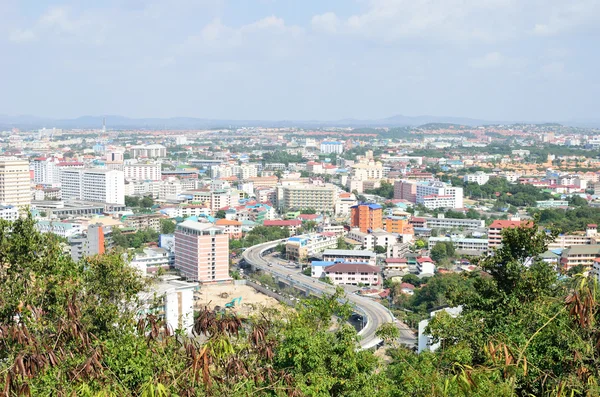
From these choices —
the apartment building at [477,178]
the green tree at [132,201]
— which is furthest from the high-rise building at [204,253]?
the apartment building at [477,178]

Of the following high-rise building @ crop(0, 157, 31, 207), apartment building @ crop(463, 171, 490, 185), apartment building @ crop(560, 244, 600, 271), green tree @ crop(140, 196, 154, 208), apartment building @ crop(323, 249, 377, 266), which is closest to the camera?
apartment building @ crop(560, 244, 600, 271)

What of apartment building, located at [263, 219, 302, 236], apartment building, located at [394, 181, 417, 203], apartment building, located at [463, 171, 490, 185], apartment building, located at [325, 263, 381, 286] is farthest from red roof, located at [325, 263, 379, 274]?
apartment building, located at [463, 171, 490, 185]

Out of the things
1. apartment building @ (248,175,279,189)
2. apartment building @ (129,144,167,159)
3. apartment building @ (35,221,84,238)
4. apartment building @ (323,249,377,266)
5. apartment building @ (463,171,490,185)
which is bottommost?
apartment building @ (323,249,377,266)

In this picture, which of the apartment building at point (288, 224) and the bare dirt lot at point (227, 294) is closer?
the bare dirt lot at point (227, 294)

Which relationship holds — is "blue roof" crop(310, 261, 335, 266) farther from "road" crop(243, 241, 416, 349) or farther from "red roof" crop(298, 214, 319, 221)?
"red roof" crop(298, 214, 319, 221)

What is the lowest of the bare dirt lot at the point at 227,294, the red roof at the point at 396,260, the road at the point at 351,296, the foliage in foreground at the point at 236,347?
the bare dirt lot at the point at 227,294

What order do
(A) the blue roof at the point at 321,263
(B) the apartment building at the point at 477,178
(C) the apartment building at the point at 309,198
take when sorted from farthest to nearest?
(B) the apartment building at the point at 477,178, (C) the apartment building at the point at 309,198, (A) the blue roof at the point at 321,263

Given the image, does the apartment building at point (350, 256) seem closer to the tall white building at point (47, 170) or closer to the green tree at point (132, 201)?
the green tree at point (132, 201)

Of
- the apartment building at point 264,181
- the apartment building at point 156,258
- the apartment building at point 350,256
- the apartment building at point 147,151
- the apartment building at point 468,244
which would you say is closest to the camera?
the apartment building at point 156,258

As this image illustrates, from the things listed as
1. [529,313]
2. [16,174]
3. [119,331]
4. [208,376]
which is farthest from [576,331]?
[16,174]
